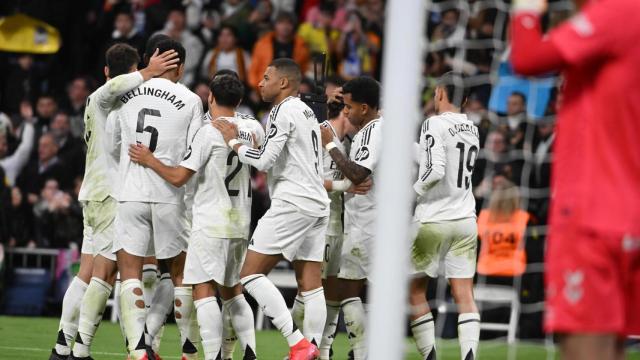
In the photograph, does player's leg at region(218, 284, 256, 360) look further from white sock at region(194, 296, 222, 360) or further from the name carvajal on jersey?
the name carvajal on jersey

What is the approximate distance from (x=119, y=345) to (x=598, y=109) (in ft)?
24.6

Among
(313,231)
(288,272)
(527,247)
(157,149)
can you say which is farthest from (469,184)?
(288,272)

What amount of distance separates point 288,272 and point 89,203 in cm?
535

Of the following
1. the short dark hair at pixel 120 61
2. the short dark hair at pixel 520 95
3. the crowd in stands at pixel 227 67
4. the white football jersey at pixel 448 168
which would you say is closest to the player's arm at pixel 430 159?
the white football jersey at pixel 448 168

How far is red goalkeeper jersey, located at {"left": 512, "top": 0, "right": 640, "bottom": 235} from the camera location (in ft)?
12.0

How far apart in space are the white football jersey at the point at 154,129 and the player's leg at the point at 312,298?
3.40 ft

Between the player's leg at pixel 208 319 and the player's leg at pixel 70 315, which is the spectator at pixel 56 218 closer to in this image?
the player's leg at pixel 70 315

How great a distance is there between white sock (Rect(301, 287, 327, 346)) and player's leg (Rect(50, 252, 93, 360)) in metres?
1.68

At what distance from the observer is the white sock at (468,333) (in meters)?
8.05

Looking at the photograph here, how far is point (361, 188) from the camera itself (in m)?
8.09

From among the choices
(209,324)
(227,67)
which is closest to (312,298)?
(209,324)

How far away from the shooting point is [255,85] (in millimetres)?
15000

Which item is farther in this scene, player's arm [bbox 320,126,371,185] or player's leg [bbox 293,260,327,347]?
player's arm [bbox 320,126,371,185]

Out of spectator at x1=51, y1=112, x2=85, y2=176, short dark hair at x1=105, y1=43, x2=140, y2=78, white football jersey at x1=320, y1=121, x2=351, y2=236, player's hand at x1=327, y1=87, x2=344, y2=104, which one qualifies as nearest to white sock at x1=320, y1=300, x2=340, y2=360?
white football jersey at x1=320, y1=121, x2=351, y2=236
